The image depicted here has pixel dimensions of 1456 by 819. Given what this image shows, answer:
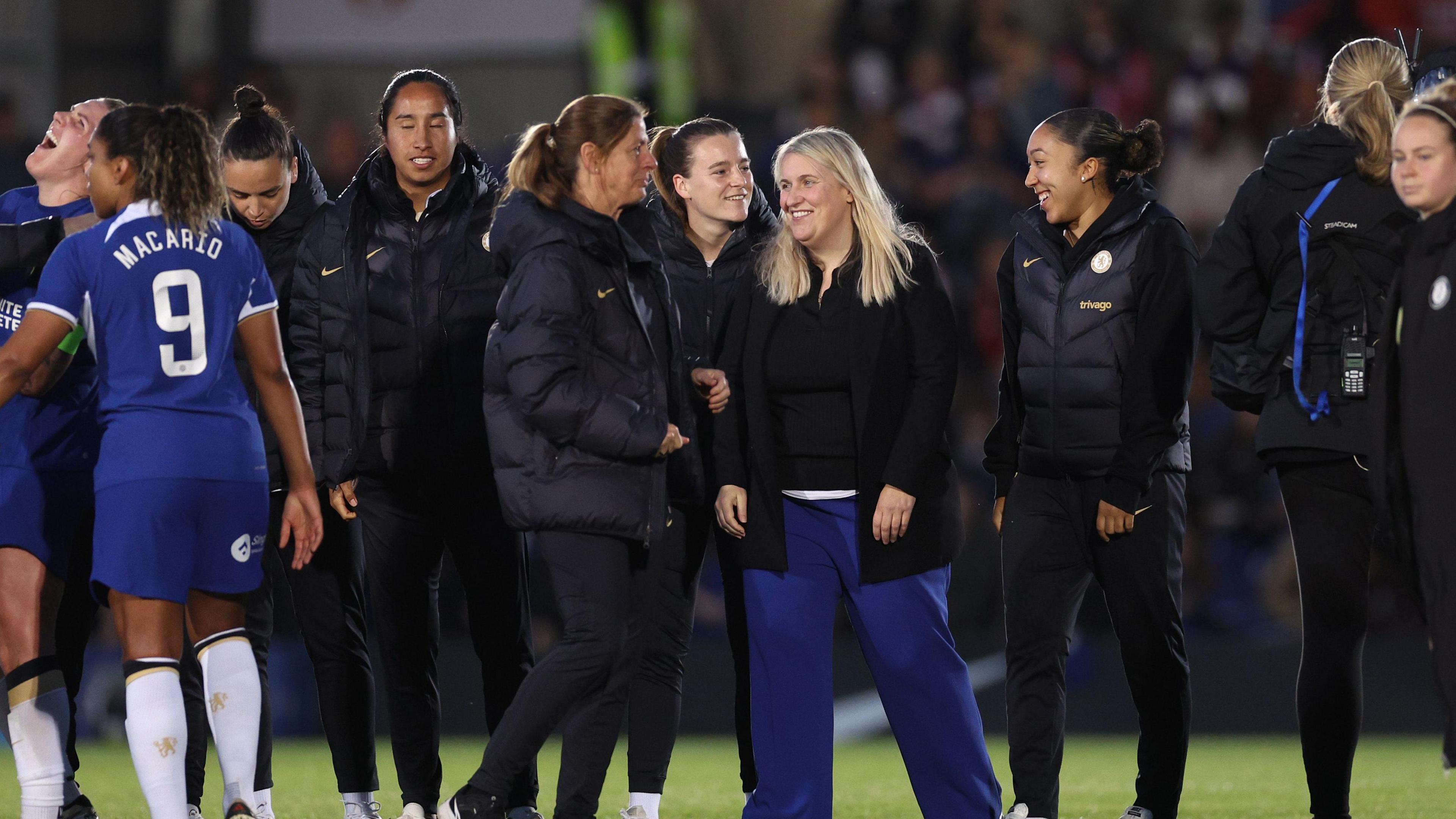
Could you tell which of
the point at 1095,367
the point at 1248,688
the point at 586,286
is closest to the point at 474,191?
the point at 586,286

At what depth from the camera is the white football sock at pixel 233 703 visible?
15.1 feet

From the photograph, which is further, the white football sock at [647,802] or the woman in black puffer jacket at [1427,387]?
the white football sock at [647,802]

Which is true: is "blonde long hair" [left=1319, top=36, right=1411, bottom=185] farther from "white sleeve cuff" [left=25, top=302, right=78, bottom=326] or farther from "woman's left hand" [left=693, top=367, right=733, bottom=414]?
"white sleeve cuff" [left=25, top=302, right=78, bottom=326]

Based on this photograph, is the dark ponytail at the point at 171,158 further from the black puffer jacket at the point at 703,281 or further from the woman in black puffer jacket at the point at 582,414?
the black puffer jacket at the point at 703,281

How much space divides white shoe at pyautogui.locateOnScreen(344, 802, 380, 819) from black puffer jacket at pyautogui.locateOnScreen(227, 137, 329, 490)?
3.87 feet

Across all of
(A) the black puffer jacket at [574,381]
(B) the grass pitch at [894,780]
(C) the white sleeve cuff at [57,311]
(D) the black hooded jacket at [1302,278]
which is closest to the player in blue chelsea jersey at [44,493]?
(C) the white sleeve cuff at [57,311]

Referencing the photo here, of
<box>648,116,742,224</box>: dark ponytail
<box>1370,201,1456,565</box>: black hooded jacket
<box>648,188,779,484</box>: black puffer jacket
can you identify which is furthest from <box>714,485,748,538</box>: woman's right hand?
<box>1370,201,1456,565</box>: black hooded jacket

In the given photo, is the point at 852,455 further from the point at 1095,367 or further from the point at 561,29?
the point at 561,29

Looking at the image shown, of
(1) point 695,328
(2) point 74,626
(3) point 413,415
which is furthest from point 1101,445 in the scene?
(2) point 74,626

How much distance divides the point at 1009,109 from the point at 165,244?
9483 mm

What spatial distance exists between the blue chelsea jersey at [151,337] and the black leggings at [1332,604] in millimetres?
2892

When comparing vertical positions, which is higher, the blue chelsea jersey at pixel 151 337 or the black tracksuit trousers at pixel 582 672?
the blue chelsea jersey at pixel 151 337

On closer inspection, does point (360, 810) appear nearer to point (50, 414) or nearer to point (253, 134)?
point (50, 414)

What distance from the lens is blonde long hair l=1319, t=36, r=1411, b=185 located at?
4645 mm
